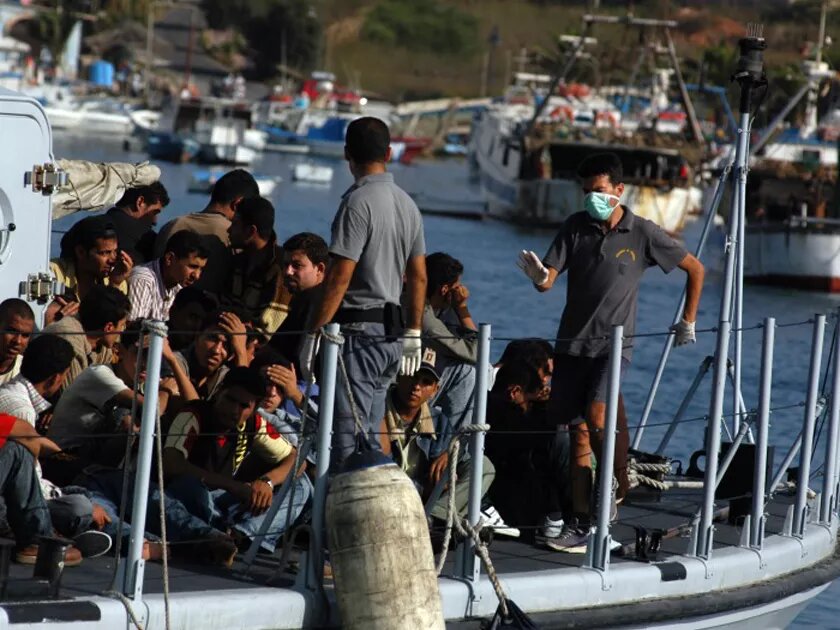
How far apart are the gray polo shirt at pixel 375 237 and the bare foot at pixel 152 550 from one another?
118 cm

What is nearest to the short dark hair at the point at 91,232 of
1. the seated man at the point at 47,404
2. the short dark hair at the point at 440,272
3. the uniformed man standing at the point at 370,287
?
the short dark hair at the point at 440,272

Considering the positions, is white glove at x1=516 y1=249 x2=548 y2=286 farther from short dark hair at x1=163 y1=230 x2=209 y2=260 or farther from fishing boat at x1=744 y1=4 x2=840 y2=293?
fishing boat at x1=744 y1=4 x2=840 y2=293

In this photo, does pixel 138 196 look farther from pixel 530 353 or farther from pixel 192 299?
pixel 530 353

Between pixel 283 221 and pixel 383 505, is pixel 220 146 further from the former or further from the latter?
pixel 383 505

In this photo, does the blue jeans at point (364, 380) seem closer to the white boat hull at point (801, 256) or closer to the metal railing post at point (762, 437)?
the metal railing post at point (762, 437)

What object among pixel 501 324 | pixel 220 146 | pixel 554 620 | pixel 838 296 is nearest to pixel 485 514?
pixel 554 620

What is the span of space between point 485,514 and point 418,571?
1.21m

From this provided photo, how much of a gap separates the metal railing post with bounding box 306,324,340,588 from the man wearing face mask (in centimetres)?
148

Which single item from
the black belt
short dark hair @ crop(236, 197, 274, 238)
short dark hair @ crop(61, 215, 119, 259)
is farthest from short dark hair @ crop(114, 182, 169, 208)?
the black belt

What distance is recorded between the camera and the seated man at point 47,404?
6.38m

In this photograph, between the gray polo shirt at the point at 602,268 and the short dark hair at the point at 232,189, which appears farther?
the short dark hair at the point at 232,189

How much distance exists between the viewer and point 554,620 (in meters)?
6.95

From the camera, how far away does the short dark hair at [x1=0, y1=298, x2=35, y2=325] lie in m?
6.71

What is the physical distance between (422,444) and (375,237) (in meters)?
1.19
